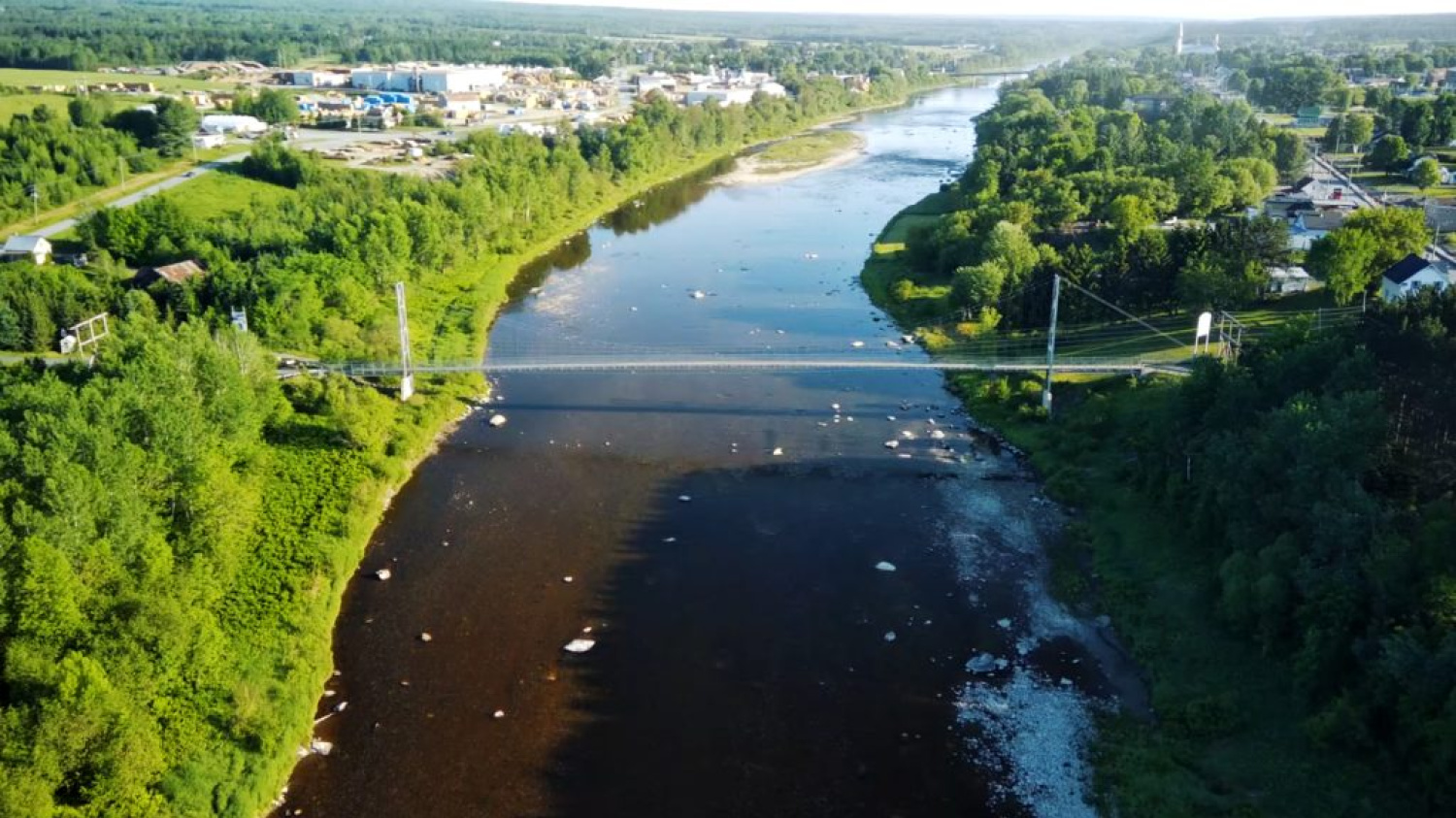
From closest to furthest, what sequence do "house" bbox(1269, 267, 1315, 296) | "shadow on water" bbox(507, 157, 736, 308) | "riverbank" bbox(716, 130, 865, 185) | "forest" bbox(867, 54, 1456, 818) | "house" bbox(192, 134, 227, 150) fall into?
"forest" bbox(867, 54, 1456, 818) → "house" bbox(1269, 267, 1315, 296) → "shadow on water" bbox(507, 157, 736, 308) → "house" bbox(192, 134, 227, 150) → "riverbank" bbox(716, 130, 865, 185)

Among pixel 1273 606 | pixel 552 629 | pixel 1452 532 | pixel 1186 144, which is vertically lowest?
pixel 552 629

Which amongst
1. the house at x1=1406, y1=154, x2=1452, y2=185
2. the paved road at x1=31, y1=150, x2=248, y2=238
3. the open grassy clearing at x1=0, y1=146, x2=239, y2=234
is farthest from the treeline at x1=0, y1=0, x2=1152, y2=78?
the house at x1=1406, y1=154, x2=1452, y2=185

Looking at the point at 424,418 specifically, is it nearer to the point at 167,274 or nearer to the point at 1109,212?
the point at 167,274

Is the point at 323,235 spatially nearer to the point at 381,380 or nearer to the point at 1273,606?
the point at 381,380

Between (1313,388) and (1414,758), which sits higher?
(1313,388)

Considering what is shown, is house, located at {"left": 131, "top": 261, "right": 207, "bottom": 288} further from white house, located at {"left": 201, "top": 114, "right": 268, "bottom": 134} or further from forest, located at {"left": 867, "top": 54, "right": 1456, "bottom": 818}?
white house, located at {"left": 201, "top": 114, "right": 268, "bottom": 134}

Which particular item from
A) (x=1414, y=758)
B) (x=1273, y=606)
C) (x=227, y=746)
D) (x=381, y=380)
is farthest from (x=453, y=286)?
(x=1414, y=758)

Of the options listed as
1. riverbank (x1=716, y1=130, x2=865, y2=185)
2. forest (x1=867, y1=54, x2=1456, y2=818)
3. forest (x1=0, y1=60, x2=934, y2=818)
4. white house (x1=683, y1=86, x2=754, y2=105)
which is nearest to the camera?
forest (x1=0, y1=60, x2=934, y2=818)
